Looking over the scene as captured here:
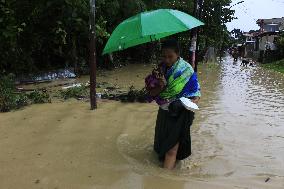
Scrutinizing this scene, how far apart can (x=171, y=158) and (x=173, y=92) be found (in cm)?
77

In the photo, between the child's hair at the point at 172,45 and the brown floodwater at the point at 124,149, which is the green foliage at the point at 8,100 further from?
the child's hair at the point at 172,45

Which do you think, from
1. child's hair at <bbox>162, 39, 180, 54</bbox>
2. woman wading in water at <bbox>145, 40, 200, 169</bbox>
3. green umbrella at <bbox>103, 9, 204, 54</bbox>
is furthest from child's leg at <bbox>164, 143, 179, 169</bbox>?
green umbrella at <bbox>103, 9, 204, 54</bbox>

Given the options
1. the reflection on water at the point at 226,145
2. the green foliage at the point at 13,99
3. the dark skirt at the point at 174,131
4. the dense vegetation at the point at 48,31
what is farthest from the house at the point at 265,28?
the dark skirt at the point at 174,131

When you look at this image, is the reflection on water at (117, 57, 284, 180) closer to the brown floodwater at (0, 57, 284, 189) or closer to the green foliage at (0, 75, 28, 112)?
the brown floodwater at (0, 57, 284, 189)

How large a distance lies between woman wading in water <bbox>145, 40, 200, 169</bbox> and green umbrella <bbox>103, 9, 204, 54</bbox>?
0.84 feet

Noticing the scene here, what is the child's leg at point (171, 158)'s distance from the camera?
15.4ft

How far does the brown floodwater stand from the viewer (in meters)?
4.52

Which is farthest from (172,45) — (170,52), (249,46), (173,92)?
(249,46)

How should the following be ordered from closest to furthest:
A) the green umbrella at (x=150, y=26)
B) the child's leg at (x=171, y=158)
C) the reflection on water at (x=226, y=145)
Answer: the green umbrella at (x=150, y=26)
the child's leg at (x=171, y=158)
the reflection on water at (x=226, y=145)

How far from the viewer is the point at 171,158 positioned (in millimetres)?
4750

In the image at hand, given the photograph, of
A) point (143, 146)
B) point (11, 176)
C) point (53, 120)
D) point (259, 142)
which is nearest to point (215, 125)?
point (259, 142)

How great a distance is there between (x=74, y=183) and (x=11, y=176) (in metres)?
0.74

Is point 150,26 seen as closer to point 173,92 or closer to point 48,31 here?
point 173,92

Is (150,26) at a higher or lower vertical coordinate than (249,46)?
higher
